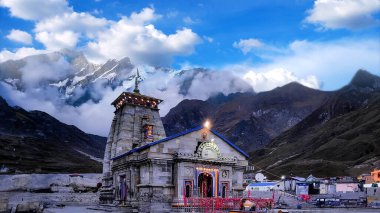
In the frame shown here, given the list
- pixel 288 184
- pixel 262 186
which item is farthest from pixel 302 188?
pixel 262 186

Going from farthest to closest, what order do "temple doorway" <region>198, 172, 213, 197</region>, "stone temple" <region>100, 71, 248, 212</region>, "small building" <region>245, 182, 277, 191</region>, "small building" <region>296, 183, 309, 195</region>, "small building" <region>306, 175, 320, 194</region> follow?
1. "small building" <region>245, 182, 277, 191</region>
2. "small building" <region>306, 175, 320, 194</region>
3. "small building" <region>296, 183, 309, 195</region>
4. "temple doorway" <region>198, 172, 213, 197</region>
5. "stone temple" <region>100, 71, 248, 212</region>

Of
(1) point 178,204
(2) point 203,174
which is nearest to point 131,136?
(2) point 203,174

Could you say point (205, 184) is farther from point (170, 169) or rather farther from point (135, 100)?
point (135, 100)

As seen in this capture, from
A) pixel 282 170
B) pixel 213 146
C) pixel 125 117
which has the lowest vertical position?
pixel 282 170

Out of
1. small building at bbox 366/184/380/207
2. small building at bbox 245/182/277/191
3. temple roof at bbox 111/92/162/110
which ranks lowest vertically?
small building at bbox 245/182/277/191

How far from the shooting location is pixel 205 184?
39.7 meters

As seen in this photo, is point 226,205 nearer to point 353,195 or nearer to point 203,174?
point 203,174

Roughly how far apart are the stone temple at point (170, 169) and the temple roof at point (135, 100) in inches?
106

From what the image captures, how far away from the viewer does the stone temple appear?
35.7 metres

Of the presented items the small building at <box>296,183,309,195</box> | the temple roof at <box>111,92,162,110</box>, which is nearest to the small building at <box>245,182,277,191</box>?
the small building at <box>296,183,309,195</box>

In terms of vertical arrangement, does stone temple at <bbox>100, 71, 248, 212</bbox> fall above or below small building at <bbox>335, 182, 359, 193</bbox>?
above

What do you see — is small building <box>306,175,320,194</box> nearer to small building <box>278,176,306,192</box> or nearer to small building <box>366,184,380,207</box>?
small building <box>278,176,306,192</box>

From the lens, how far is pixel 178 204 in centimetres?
3394

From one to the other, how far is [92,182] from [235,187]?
50.9 m
